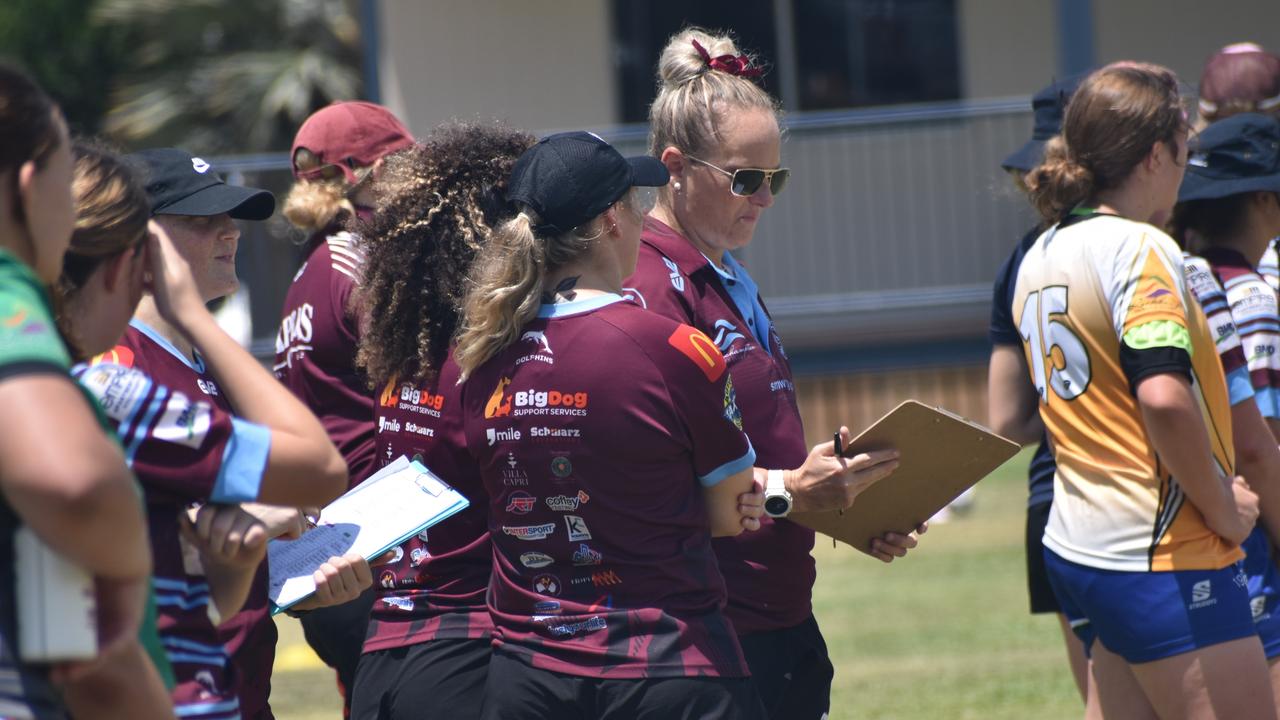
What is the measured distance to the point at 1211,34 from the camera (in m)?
13.1

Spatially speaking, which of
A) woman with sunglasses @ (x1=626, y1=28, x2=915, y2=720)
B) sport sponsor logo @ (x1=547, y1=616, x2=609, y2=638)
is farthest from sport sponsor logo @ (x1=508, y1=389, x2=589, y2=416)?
woman with sunglasses @ (x1=626, y1=28, x2=915, y2=720)

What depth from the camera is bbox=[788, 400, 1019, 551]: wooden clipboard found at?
120 inches

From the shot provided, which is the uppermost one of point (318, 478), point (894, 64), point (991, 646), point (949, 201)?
point (318, 478)

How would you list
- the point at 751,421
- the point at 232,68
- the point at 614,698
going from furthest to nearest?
the point at 232,68
the point at 751,421
the point at 614,698

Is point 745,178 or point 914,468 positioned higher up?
point 745,178

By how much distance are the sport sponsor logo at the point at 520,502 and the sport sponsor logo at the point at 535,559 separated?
3.2 inches

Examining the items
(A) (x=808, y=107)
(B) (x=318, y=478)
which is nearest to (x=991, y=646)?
(B) (x=318, y=478)

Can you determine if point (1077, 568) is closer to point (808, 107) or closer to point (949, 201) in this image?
point (949, 201)

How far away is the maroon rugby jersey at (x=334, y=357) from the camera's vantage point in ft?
12.1

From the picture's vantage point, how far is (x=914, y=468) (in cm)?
317

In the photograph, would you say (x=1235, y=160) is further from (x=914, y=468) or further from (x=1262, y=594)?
(x=914, y=468)

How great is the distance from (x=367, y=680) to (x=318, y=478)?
1.14 meters

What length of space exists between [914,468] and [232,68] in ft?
54.4

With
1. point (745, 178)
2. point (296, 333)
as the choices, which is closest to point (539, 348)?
point (745, 178)
